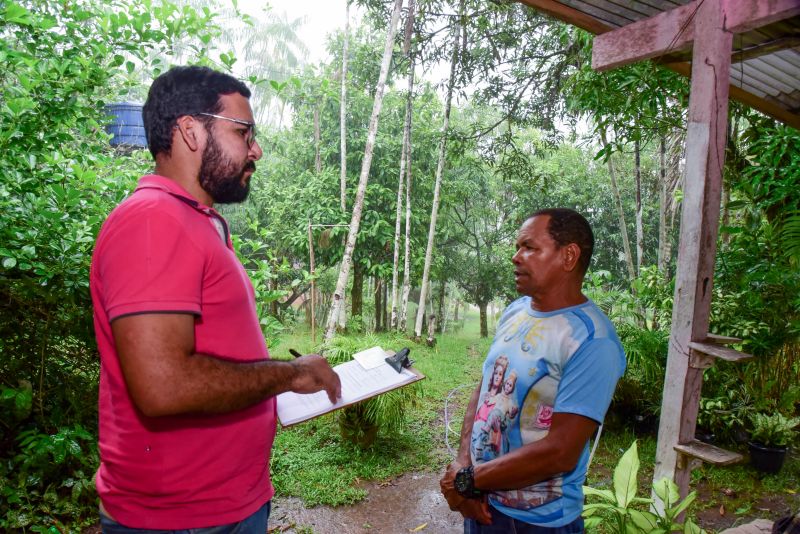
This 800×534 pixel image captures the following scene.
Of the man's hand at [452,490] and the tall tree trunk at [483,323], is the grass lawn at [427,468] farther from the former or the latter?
the tall tree trunk at [483,323]

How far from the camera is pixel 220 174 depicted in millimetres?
1338

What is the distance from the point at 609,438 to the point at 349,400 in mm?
4902

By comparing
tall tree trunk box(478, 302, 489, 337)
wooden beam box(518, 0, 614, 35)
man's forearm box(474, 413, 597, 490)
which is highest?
wooden beam box(518, 0, 614, 35)

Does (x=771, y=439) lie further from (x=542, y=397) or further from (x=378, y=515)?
(x=542, y=397)

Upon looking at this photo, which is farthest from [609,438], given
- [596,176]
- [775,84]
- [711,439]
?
[596,176]

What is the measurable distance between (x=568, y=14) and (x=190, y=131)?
→ 260cm

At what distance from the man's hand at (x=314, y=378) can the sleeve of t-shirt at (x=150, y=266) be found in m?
0.35

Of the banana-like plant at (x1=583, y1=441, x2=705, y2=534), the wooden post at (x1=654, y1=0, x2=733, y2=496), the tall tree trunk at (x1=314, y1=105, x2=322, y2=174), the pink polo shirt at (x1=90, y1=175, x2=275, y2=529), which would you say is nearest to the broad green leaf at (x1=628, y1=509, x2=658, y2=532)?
the banana-like plant at (x1=583, y1=441, x2=705, y2=534)

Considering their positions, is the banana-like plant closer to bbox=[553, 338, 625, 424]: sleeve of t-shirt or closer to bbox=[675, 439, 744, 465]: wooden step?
bbox=[675, 439, 744, 465]: wooden step

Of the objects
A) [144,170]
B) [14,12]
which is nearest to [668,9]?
[14,12]

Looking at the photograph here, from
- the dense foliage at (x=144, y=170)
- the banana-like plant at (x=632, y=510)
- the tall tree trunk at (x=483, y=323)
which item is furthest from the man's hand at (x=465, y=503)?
the tall tree trunk at (x=483, y=323)

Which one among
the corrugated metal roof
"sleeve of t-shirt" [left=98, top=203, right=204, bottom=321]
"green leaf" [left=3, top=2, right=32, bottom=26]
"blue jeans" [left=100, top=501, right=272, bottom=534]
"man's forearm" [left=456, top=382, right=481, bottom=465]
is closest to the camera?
"sleeve of t-shirt" [left=98, top=203, right=204, bottom=321]

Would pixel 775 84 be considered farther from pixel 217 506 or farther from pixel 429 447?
pixel 217 506

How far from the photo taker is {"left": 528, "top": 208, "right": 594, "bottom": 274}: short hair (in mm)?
1833
